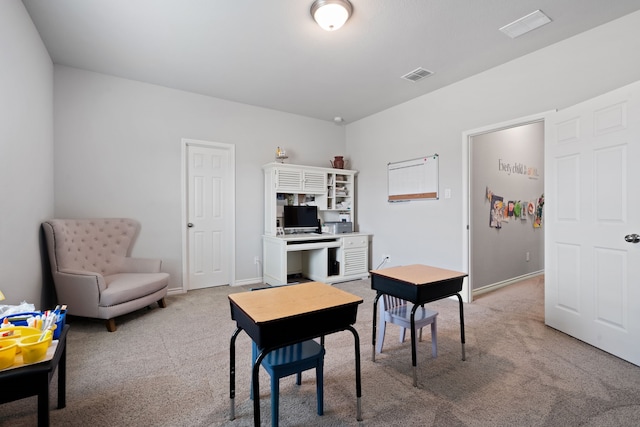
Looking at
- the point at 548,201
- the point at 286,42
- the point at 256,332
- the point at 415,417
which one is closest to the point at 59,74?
the point at 286,42

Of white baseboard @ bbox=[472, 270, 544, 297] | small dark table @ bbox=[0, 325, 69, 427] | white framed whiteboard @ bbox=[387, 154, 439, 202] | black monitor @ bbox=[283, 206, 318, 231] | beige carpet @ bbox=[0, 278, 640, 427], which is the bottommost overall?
beige carpet @ bbox=[0, 278, 640, 427]

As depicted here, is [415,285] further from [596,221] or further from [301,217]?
[301,217]

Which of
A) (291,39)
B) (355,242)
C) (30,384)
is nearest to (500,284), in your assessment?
(355,242)

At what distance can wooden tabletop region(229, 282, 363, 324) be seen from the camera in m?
1.43

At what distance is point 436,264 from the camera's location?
158 inches

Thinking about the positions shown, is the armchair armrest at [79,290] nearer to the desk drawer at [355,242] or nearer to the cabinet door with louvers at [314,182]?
the cabinet door with louvers at [314,182]

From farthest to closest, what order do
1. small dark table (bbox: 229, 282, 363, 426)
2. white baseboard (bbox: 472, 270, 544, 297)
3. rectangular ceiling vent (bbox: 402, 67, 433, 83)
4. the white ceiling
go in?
white baseboard (bbox: 472, 270, 544, 297) → rectangular ceiling vent (bbox: 402, 67, 433, 83) → the white ceiling → small dark table (bbox: 229, 282, 363, 426)

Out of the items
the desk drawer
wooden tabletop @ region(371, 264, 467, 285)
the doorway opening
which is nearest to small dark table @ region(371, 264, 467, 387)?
wooden tabletop @ region(371, 264, 467, 285)

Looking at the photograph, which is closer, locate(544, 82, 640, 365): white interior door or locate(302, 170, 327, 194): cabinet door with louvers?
locate(544, 82, 640, 365): white interior door

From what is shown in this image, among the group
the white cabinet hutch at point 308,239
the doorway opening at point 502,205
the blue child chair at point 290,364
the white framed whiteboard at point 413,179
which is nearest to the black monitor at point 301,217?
the white cabinet hutch at point 308,239

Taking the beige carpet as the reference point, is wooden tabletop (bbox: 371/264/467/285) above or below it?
above

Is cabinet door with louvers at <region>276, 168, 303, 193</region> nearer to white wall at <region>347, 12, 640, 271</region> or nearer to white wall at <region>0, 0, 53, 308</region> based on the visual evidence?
white wall at <region>347, 12, 640, 271</region>

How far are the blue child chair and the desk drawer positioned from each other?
293 centimetres

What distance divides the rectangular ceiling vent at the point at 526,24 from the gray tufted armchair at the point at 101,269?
4.22m
